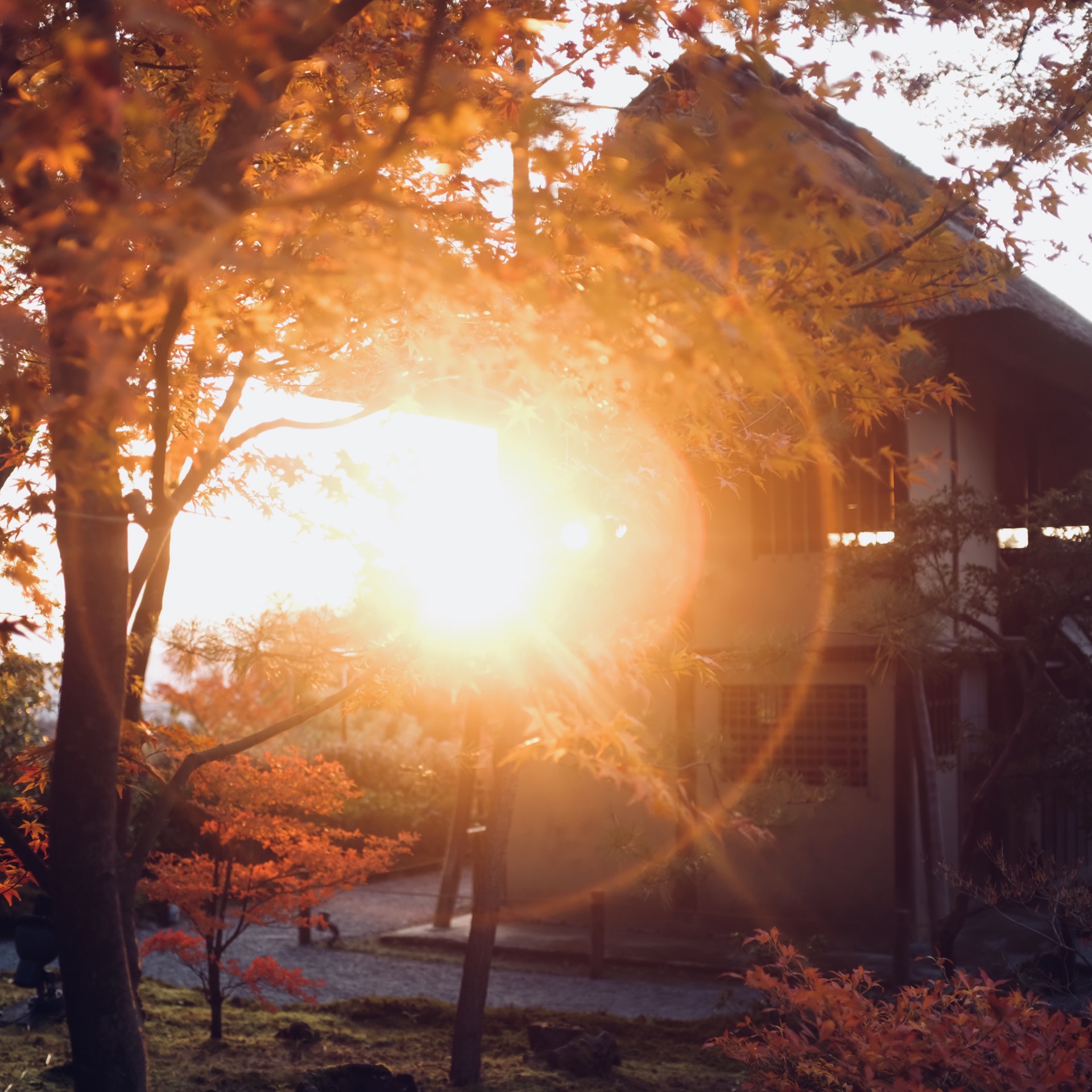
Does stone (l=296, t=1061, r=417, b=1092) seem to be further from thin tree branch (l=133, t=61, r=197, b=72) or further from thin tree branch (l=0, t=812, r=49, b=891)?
thin tree branch (l=133, t=61, r=197, b=72)

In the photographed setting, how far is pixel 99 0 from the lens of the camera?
362cm

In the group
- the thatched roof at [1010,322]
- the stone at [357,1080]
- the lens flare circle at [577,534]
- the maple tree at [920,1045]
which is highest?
the thatched roof at [1010,322]

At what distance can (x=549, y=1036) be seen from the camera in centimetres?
715

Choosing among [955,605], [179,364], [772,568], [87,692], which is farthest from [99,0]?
[772,568]

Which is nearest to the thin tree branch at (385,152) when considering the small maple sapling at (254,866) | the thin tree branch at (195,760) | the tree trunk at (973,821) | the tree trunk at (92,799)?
the tree trunk at (92,799)

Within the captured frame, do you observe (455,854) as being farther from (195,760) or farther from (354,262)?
(354,262)

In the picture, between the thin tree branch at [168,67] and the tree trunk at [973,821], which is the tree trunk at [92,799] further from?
the tree trunk at [973,821]

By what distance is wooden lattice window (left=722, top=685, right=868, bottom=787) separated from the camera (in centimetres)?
1155

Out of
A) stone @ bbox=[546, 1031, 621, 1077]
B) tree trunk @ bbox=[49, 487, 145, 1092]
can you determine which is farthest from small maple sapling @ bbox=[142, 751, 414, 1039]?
tree trunk @ bbox=[49, 487, 145, 1092]

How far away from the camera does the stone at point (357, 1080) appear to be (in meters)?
5.63

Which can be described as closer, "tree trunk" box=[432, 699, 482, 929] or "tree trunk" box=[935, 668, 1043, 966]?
"tree trunk" box=[935, 668, 1043, 966]

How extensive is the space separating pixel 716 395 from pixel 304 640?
2.65m

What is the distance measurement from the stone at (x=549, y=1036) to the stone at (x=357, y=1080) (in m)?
1.52

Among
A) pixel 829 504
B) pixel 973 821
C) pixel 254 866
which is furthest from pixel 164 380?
pixel 829 504
